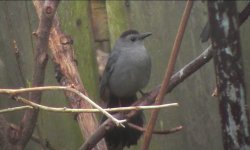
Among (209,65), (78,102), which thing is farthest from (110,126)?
(209,65)

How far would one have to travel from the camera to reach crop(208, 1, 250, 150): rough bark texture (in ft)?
3.35

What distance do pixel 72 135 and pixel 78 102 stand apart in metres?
0.95

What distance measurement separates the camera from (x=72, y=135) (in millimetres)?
3344

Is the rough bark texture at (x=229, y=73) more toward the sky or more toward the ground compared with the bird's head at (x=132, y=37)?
more toward the sky

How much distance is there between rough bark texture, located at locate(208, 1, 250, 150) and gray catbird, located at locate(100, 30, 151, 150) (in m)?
2.08

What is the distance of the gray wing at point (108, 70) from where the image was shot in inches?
127

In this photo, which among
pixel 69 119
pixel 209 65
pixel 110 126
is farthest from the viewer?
pixel 69 119

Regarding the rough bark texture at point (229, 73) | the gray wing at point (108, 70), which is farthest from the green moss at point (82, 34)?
the rough bark texture at point (229, 73)

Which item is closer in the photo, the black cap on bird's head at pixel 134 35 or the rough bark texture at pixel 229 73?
the rough bark texture at pixel 229 73

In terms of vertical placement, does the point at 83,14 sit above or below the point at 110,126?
above

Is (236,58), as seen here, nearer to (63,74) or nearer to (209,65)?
(63,74)

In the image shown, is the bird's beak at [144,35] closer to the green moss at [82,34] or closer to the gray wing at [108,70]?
the gray wing at [108,70]

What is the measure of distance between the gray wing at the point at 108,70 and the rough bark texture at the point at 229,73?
2.16m

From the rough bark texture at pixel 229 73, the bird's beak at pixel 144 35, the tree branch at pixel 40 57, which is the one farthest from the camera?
the bird's beak at pixel 144 35
